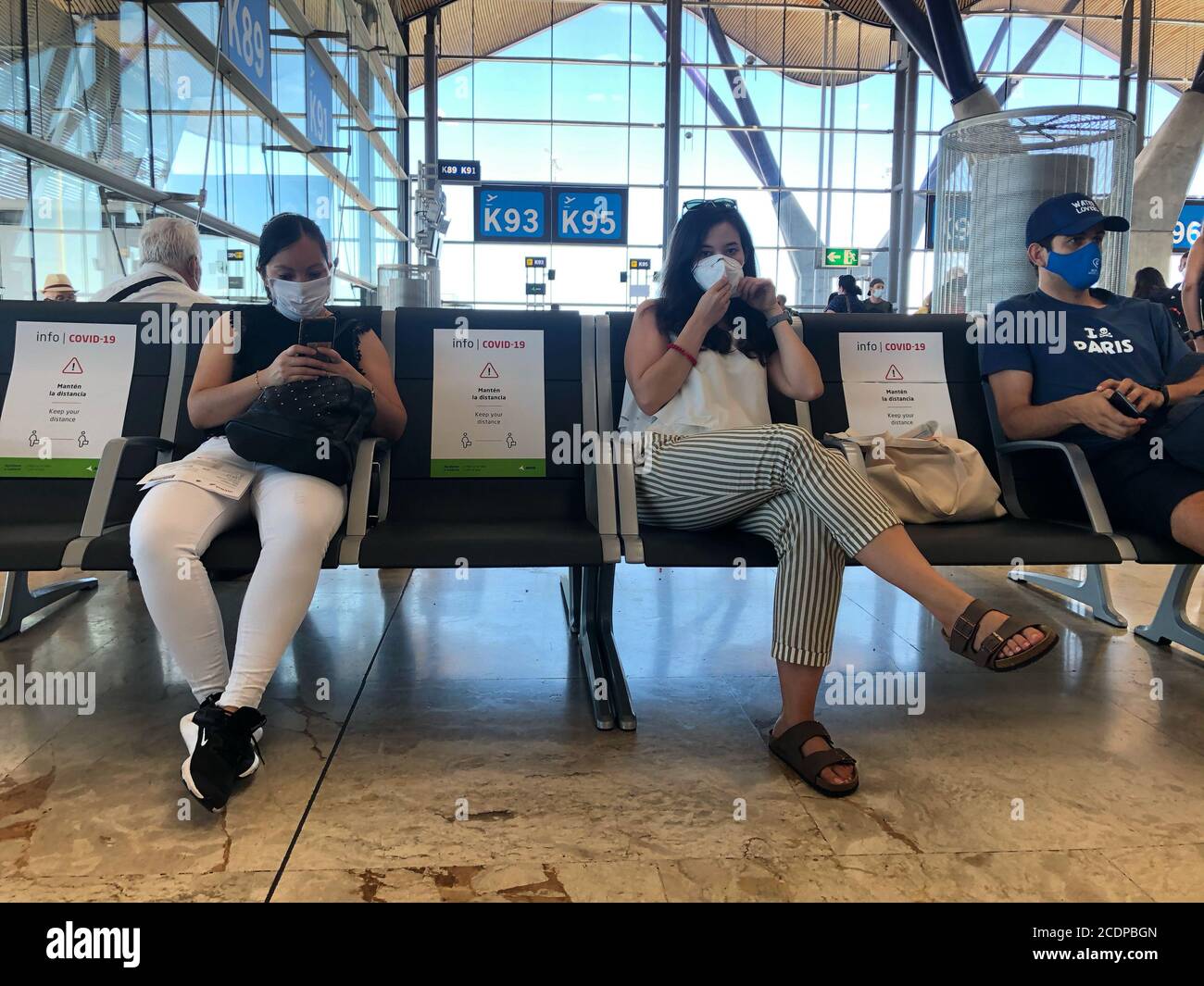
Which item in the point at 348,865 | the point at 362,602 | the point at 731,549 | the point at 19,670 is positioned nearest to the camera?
the point at 348,865

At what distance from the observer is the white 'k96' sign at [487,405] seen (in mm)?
2605

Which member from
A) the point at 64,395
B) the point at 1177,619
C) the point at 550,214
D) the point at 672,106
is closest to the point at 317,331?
the point at 64,395

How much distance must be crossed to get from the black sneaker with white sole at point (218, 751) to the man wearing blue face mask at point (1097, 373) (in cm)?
221

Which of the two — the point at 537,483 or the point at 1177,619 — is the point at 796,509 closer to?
the point at 537,483

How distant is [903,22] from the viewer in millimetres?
5465

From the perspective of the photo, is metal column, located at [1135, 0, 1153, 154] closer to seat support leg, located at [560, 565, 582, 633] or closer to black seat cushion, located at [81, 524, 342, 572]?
seat support leg, located at [560, 565, 582, 633]

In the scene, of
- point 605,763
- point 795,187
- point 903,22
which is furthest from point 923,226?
point 605,763

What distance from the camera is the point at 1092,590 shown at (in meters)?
3.13

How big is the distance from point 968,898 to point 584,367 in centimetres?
176

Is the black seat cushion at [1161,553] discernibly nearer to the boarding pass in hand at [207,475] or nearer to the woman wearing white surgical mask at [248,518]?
the woman wearing white surgical mask at [248,518]

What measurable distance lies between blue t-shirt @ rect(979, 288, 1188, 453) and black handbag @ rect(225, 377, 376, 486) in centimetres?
188

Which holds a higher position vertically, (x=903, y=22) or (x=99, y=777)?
(x=903, y=22)
